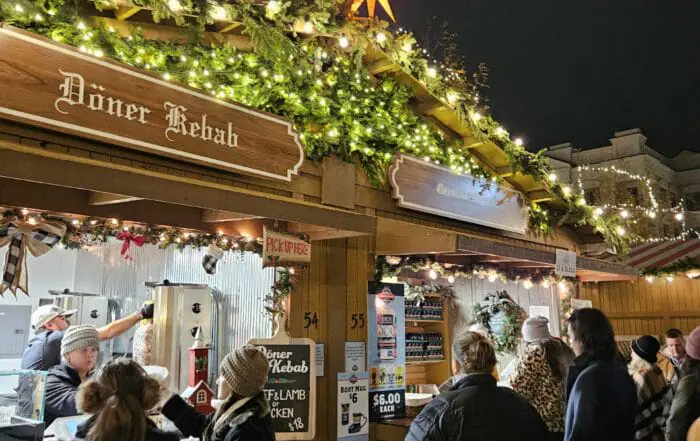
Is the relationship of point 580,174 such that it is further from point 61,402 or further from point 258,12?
point 61,402

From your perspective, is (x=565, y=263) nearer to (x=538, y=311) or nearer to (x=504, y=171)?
(x=504, y=171)

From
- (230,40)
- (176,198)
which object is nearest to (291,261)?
(176,198)

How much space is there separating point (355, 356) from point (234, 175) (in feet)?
6.66

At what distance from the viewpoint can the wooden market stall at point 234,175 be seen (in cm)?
326

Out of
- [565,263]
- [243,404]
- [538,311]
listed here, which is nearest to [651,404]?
[565,263]

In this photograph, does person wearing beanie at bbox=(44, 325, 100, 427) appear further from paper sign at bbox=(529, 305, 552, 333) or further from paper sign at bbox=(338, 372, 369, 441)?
paper sign at bbox=(529, 305, 552, 333)

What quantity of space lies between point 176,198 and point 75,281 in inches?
210

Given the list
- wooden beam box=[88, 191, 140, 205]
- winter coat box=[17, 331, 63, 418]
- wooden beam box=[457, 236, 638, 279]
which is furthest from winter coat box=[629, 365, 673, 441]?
winter coat box=[17, 331, 63, 418]

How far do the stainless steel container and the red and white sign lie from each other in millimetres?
2287

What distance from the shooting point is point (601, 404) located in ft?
9.87

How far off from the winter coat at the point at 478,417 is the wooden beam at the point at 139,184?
1.81 metres

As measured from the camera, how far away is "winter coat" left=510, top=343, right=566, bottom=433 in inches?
159

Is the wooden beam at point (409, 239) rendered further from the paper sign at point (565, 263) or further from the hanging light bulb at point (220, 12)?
the hanging light bulb at point (220, 12)

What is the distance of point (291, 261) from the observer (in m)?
4.51
